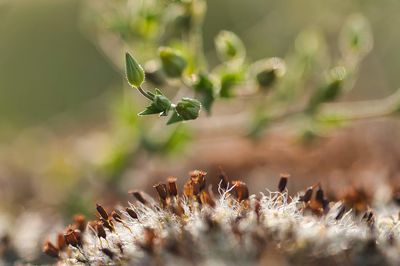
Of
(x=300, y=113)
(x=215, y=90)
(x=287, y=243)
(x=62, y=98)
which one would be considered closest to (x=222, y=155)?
(x=300, y=113)

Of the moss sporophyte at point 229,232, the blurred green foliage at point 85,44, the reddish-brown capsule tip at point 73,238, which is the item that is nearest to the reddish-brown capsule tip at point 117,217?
the moss sporophyte at point 229,232

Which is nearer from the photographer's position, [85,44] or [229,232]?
[229,232]

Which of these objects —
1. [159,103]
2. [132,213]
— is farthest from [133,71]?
[132,213]

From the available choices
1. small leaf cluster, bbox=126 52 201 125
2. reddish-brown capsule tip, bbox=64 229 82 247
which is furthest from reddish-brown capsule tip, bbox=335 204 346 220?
reddish-brown capsule tip, bbox=64 229 82 247

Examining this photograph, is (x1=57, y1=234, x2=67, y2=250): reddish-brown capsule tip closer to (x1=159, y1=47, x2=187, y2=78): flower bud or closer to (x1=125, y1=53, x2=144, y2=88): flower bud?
(x1=125, y1=53, x2=144, y2=88): flower bud

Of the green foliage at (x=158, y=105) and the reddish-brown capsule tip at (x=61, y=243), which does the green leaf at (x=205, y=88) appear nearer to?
the green foliage at (x=158, y=105)

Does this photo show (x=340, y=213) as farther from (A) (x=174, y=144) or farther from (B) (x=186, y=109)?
(A) (x=174, y=144)
